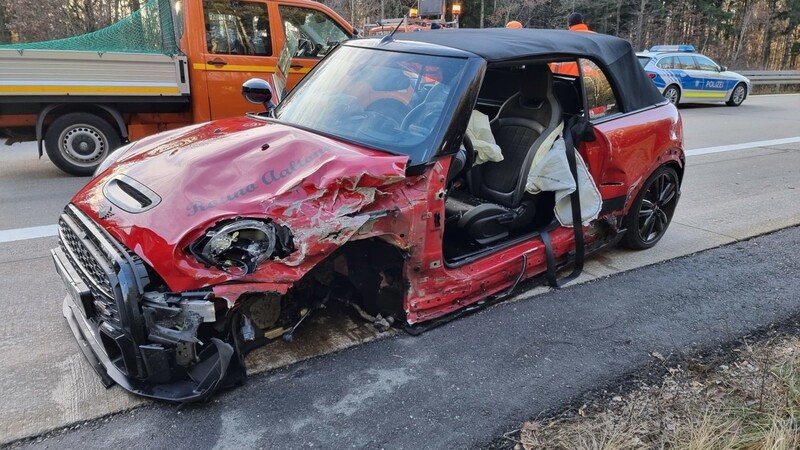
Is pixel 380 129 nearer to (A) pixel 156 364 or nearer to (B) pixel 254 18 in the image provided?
(A) pixel 156 364

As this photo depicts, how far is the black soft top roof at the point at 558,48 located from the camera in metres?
3.47

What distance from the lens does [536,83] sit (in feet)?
13.6

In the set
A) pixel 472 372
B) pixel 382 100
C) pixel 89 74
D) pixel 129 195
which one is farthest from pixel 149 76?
pixel 472 372

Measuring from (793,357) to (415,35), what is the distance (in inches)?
120

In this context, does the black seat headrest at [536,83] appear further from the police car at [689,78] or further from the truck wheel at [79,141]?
the police car at [689,78]

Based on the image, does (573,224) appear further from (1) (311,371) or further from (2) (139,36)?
(2) (139,36)

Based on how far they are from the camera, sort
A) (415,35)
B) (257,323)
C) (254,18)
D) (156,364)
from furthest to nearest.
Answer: (254,18) → (415,35) → (257,323) → (156,364)

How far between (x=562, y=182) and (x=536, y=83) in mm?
860

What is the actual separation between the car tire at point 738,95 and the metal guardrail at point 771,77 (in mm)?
5191

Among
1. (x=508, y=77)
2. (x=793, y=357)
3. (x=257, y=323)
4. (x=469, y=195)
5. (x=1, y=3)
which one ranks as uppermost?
(x=1, y=3)

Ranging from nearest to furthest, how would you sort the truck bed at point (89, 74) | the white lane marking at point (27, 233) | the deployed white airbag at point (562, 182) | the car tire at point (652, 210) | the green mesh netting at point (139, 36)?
1. the deployed white airbag at point (562, 182)
2. the car tire at point (652, 210)
3. the white lane marking at point (27, 233)
4. the truck bed at point (89, 74)
5. the green mesh netting at point (139, 36)

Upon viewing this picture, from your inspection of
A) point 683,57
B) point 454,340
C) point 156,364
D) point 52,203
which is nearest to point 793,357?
point 454,340

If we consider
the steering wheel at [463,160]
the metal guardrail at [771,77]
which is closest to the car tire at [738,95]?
the metal guardrail at [771,77]

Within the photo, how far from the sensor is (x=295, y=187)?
8.45 ft
